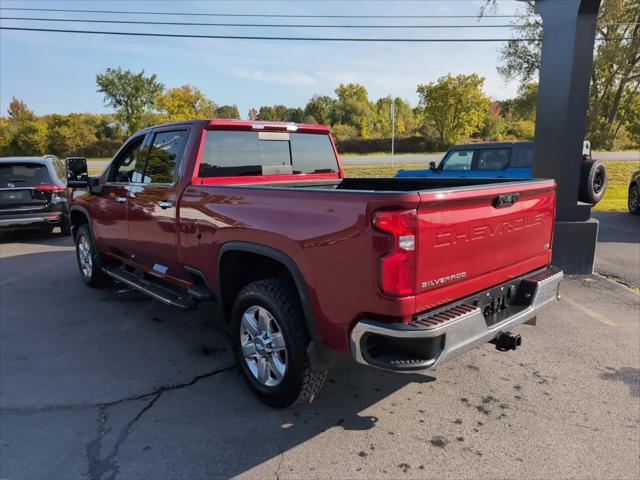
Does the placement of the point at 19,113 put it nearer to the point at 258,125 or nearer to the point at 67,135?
the point at 67,135

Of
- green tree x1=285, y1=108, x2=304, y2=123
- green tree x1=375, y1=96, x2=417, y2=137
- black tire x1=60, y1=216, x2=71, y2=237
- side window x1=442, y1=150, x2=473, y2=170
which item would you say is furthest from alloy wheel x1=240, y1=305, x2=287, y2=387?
green tree x1=285, y1=108, x2=304, y2=123

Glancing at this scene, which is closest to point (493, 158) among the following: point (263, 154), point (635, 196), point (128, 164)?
point (635, 196)

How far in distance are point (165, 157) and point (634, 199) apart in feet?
37.7

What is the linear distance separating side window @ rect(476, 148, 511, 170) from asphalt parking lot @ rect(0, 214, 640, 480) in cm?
591

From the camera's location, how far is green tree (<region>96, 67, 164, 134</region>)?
171 ft

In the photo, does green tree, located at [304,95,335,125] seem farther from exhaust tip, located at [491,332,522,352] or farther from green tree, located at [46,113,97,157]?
exhaust tip, located at [491,332,522,352]

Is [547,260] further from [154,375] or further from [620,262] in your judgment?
[620,262]

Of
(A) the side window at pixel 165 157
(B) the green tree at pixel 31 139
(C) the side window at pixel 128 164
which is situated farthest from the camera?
(B) the green tree at pixel 31 139

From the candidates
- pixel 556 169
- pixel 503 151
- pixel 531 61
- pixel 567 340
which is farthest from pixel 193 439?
pixel 531 61

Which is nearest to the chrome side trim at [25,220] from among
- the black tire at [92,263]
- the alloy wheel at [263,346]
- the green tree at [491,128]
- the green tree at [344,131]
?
the black tire at [92,263]

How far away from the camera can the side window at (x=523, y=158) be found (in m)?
9.73

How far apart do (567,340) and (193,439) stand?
3.43 m

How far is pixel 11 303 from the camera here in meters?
5.48

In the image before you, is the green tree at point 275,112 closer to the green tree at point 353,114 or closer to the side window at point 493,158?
the green tree at point 353,114
